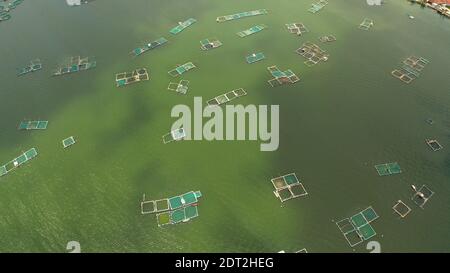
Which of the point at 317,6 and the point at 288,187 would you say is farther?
the point at 317,6

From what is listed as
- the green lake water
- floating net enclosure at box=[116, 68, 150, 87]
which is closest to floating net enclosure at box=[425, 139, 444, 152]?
the green lake water

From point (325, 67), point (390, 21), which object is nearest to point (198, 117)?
point (325, 67)

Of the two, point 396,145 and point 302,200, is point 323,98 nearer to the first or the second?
point 396,145

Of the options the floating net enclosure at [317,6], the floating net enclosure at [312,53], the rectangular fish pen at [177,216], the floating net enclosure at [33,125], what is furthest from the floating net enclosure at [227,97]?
the floating net enclosure at [317,6]

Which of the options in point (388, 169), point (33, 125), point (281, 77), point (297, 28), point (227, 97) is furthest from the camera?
point (297, 28)

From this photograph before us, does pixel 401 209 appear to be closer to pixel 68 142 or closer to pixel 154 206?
pixel 154 206

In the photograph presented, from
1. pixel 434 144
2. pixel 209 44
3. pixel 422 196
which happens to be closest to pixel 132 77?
pixel 209 44
